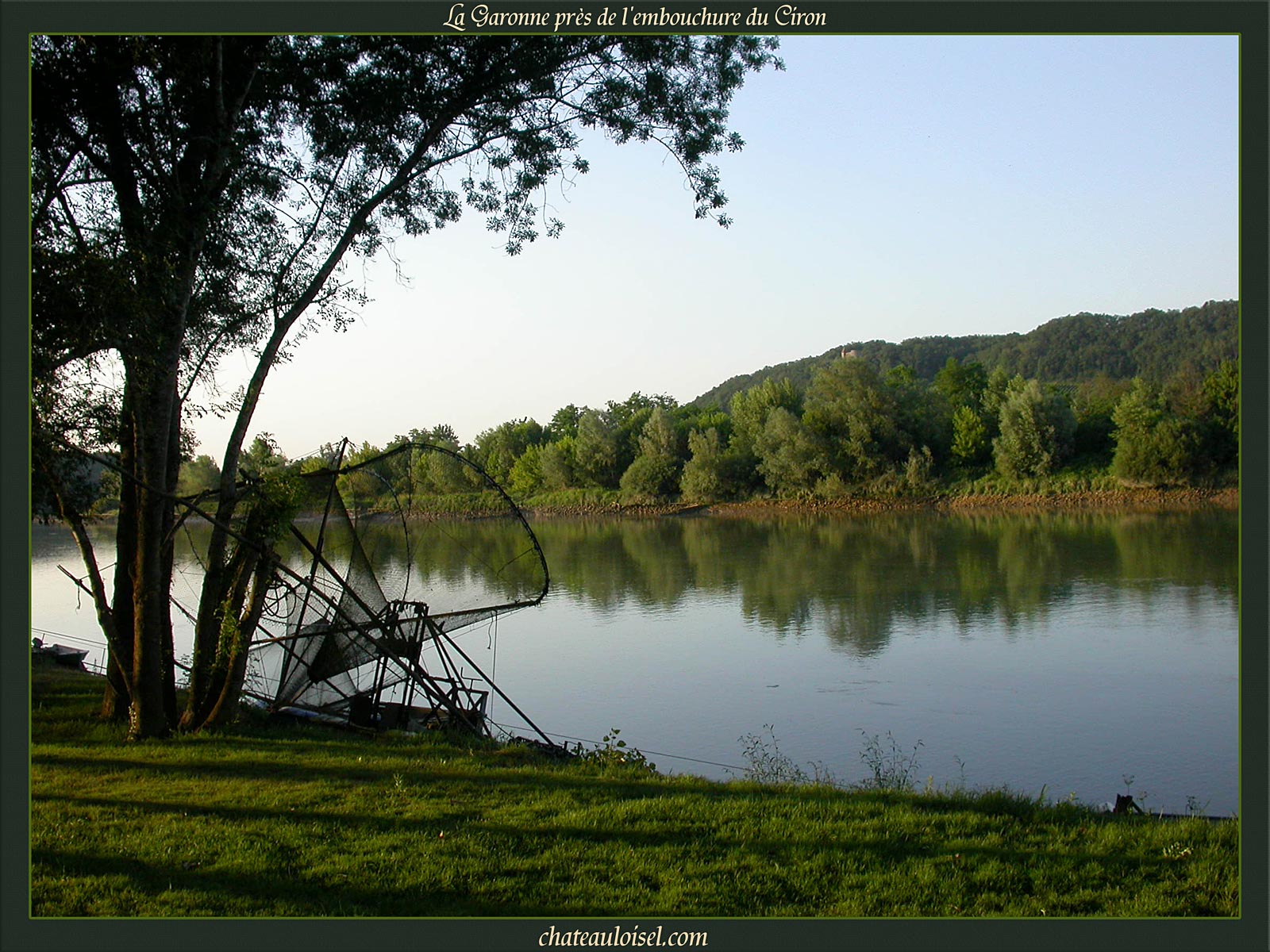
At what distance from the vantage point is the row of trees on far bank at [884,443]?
45906 mm

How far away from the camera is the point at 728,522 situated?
166 ft

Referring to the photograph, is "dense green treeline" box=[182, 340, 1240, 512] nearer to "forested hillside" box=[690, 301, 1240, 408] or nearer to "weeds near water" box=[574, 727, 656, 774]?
"forested hillside" box=[690, 301, 1240, 408]

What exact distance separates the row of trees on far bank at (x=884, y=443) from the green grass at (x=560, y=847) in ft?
A: 98.8

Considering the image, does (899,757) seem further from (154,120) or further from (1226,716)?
(154,120)

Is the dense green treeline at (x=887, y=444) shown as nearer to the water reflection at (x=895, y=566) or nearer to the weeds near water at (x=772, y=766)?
the water reflection at (x=895, y=566)

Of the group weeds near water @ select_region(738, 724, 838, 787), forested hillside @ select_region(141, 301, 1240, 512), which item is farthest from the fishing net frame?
forested hillside @ select_region(141, 301, 1240, 512)

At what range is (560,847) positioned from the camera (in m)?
5.38

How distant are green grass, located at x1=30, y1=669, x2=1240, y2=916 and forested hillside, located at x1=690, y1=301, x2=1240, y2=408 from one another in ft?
108

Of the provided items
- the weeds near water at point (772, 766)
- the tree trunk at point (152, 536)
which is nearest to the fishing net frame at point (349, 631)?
the tree trunk at point (152, 536)

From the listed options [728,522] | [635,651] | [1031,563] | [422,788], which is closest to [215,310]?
[422,788]

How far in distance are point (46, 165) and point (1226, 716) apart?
1293cm

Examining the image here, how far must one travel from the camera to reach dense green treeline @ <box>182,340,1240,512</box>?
151 ft
